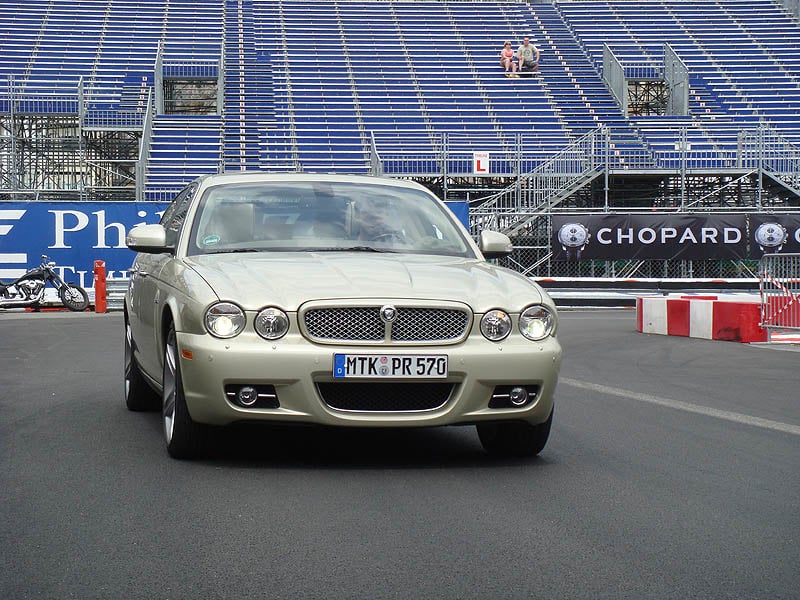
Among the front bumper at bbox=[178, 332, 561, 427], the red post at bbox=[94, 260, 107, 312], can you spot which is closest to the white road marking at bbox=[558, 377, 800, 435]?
the front bumper at bbox=[178, 332, 561, 427]

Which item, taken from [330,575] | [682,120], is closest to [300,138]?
[682,120]

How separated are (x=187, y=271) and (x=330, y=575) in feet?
9.10

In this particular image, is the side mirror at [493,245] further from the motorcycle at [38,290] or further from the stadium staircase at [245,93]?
the stadium staircase at [245,93]

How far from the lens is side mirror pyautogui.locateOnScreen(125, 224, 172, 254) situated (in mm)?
6953

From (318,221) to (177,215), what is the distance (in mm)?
1256

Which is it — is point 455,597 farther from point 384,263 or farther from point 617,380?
point 617,380

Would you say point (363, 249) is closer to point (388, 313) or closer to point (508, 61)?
point (388, 313)

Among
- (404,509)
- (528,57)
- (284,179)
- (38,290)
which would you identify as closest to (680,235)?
(528,57)

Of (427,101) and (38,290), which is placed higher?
(427,101)

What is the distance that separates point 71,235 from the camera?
25.4m

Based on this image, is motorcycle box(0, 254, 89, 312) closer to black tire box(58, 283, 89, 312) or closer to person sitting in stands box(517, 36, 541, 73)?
black tire box(58, 283, 89, 312)

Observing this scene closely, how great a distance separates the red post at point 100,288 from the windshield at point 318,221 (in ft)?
57.9

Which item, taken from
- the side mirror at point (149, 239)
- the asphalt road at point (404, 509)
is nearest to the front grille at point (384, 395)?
the asphalt road at point (404, 509)

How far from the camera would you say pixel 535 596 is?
3838 mm
